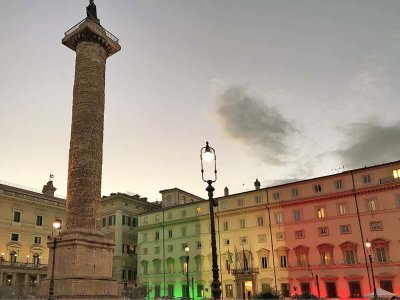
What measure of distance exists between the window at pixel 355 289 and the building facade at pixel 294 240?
0.24 ft

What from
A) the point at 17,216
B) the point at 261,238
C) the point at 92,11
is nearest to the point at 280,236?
the point at 261,238

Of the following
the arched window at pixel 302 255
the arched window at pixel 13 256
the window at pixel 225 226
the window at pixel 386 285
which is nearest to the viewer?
the window at pixel 386 285

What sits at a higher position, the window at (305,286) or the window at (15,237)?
the window at (15,237)

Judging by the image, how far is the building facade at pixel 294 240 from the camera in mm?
44281

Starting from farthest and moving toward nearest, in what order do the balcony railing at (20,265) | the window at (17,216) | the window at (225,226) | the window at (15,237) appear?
the window at (17,216), the window at (225,226), the window at (15,237), the balcony railing at (20,265)

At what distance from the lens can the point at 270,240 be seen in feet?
169

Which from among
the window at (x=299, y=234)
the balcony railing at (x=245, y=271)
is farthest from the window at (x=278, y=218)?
the balcony railing at (x=245, y=271)

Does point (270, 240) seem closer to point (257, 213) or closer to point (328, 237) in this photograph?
point (257, 213)

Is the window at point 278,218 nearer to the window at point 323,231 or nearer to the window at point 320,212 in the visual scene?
the window at point 320,212

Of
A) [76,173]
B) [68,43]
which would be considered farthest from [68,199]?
[68,43]

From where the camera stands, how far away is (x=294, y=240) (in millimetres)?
50031

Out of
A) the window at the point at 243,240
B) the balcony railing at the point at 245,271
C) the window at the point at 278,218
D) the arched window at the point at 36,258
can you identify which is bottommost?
the balcony railing at the point at 245,271

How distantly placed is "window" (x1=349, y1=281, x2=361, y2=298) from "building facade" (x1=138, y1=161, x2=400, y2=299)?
0.07 meters

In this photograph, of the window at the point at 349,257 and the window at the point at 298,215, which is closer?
the window at the point at 349,257
